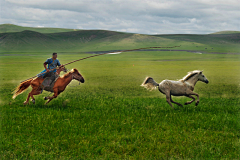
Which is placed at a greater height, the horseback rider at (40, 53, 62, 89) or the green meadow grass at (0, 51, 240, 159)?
the horseback rider at (40, 53, 62, 89)

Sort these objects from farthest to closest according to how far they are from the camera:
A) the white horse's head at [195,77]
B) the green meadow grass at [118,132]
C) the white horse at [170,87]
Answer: the white horse's head at [195,77] → the white horse at [170,87] → the green meadow grass at [118,132]

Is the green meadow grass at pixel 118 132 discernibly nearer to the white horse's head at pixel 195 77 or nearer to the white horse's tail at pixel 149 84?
the white horse's tail at pixel 149 84

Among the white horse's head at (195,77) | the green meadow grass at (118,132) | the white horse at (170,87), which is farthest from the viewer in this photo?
the white horse's head at (195,77)

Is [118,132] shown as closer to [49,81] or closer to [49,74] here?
[49,81]

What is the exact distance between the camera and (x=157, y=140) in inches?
285

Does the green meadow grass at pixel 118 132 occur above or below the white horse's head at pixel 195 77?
below

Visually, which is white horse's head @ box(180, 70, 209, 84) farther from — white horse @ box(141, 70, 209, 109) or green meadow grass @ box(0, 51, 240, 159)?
green meadow grass @ box(0, 51, 240, 159)

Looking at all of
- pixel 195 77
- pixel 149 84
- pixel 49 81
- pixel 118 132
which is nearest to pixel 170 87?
pixel 149 84

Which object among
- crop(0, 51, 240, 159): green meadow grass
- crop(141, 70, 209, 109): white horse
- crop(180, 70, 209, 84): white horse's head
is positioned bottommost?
crop(0, 51, 240, 159): green meadow grass

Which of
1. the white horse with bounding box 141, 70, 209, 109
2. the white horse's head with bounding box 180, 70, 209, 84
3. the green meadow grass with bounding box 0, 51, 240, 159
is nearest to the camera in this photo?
the green meadow grass with bounding box 0, 51, 240, 159

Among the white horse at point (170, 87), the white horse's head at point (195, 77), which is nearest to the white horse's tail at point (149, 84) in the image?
the white horse at point (170, 87)

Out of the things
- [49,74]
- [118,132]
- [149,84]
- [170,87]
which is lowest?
[118,132]

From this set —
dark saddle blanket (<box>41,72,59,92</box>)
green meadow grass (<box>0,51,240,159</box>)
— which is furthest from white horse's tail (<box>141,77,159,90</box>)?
dark saddle blanket (<box>41,72,59,92</box>)

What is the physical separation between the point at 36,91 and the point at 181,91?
6749 mm
